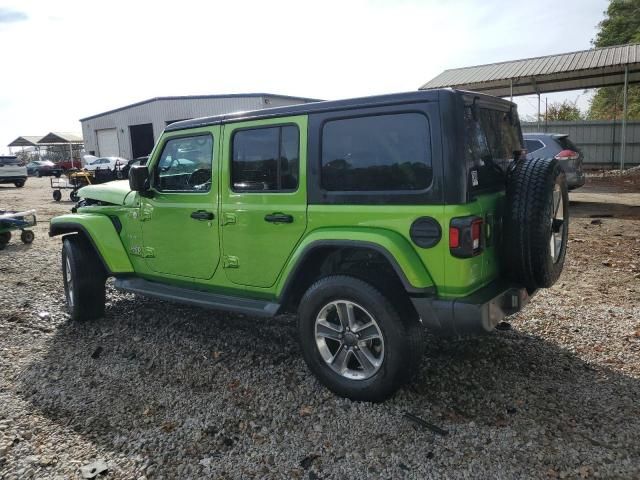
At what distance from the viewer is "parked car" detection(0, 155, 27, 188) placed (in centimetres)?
2483

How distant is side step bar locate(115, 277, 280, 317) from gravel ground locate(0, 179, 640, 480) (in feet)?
1.47

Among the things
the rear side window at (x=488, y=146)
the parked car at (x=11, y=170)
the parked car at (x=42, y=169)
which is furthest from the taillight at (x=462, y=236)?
the parked car at (x=42, y=169)

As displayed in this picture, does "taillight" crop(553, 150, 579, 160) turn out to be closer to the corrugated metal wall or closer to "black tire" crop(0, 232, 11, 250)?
"black tire" crop(0, 232, 11, 250)

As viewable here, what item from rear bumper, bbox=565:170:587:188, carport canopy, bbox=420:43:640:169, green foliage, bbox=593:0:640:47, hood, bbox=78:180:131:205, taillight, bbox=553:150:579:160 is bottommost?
rear bumper, bbox=565:170:587:188

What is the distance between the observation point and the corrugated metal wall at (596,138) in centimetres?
2133

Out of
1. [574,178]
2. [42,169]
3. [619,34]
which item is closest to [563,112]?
[619,34]

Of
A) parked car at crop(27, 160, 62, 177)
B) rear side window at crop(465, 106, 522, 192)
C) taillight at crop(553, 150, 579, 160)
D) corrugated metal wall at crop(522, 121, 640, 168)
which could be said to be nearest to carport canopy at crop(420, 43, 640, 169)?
corrugated metal wall at crop(522, 121, 640, 168)

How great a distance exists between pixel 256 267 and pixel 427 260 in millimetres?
1337

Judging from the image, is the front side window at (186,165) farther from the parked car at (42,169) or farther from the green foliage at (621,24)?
the parked car at (42,169)

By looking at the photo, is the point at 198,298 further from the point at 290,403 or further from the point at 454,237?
the point at 454,237

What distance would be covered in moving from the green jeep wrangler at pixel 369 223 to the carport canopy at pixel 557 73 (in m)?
13.6

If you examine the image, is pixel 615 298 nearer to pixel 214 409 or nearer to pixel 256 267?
pixel 256 267

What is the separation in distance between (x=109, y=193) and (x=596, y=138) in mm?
22123

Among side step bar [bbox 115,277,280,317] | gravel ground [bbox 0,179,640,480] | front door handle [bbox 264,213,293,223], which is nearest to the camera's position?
gravel ground [bbox 0,179,640,480]
